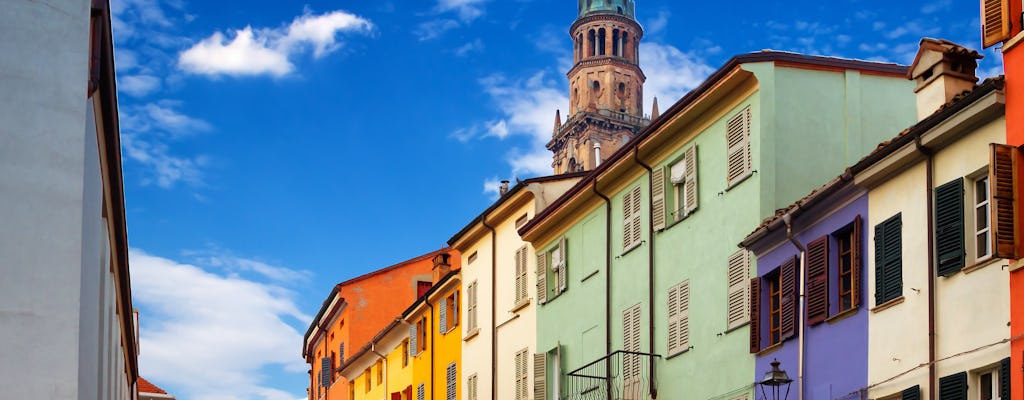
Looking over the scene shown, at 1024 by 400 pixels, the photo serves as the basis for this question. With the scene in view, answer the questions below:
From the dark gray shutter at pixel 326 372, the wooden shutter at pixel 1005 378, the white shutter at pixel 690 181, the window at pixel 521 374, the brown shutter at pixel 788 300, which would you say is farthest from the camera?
the dark gray shutter at pixel 326 372

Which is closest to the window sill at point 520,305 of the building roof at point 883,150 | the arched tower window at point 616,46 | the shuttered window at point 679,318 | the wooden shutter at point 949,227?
the shuttered window at point 679,318

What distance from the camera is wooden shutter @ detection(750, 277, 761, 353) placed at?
2931cm

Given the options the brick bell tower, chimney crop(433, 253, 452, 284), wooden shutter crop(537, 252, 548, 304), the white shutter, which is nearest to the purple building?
the white shutter

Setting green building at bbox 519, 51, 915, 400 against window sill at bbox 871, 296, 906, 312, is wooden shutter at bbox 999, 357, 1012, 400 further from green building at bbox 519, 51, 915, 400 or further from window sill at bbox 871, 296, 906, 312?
green building at bbox 519, 51, 915, 400

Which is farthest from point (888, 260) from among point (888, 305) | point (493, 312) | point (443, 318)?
point (443, 318)

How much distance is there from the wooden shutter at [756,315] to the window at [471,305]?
19114 millimetres

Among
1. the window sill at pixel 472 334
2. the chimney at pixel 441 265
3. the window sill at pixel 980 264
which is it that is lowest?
the window sill at pixel 980 264

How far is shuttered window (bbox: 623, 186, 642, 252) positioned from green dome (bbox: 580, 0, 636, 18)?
124 meters

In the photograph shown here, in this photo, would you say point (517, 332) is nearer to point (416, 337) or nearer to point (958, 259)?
point (416, 337)

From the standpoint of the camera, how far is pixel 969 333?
73.5ft

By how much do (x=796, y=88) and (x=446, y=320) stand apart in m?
22.6

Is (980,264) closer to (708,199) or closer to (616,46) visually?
(708,199)

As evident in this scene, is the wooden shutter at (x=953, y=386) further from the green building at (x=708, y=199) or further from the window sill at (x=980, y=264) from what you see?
the green building at (x=708, y=199)

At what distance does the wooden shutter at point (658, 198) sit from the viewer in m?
34.4
